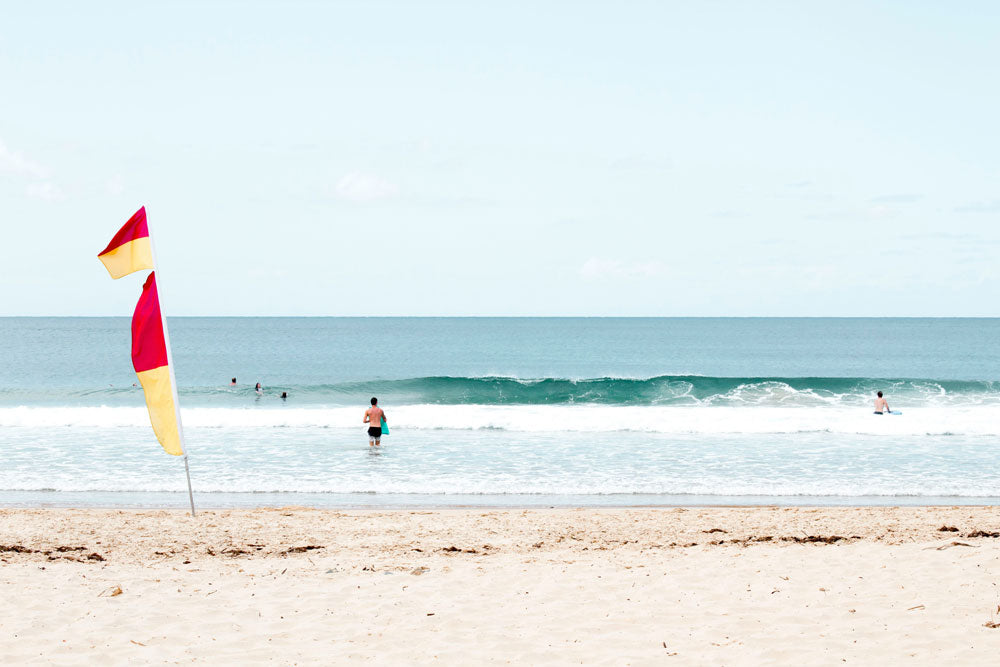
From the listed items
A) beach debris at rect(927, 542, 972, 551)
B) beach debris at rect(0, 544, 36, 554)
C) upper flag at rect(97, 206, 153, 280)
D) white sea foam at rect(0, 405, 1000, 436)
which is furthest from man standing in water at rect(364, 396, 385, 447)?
beach debris at rect(927, 542, 972, 551)

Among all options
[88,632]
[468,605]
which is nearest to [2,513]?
[88,632]

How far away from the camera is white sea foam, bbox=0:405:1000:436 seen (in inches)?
912

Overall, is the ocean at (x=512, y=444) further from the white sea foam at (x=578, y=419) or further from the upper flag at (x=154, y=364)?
the upper flag at (x=154, y=364)

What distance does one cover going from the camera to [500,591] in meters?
7.02

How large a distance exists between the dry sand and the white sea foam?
42.8 feet

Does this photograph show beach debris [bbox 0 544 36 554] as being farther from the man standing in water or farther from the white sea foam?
the white sea foam

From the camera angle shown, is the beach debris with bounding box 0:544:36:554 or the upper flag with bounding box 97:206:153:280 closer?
the beach debris with bounding box 0:544:36:554

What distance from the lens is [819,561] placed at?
7.91 m

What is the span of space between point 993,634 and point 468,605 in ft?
12.6

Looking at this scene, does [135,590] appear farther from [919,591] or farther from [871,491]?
[871,491]

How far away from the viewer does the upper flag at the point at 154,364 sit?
9477 millimetres

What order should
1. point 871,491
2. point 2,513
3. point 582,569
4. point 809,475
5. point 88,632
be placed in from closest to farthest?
point 88,632 → point 582,569 → point 2,513 → point 871,491 → point 809,475

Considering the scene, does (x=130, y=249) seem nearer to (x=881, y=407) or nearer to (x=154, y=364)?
(x=154, y=364)

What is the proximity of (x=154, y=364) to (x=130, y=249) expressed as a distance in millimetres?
1419
